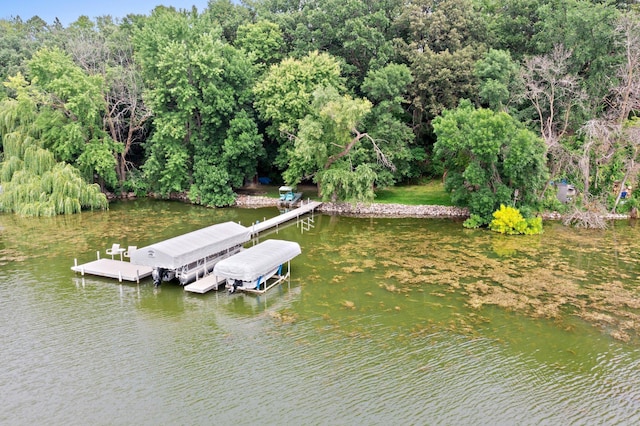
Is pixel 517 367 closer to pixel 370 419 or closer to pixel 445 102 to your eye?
pixel 370 419

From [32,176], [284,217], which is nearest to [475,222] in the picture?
[284,217]

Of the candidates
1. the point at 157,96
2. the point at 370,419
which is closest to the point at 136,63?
the point at 157,96

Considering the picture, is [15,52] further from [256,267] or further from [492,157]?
[492,157]

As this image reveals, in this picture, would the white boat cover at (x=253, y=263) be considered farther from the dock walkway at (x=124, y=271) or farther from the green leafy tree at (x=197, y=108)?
the green leafy tree at (x=197, y=108)

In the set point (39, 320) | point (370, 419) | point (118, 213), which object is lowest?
point (370, 419)

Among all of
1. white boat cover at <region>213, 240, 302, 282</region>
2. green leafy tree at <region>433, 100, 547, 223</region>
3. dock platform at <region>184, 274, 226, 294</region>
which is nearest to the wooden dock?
white boat cover at <region>213, 240, 302, 282</region>

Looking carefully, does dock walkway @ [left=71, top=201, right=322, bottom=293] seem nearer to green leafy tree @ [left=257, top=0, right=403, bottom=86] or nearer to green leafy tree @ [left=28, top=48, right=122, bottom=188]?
green leafy tree @ [left=28, top=48, right=122, bottom=188]
